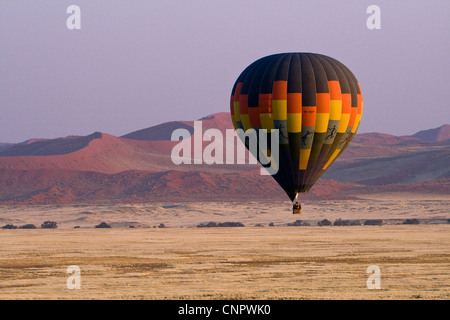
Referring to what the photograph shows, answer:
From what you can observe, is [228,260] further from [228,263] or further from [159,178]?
[159,178]

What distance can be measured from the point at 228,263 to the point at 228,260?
1.25 meters

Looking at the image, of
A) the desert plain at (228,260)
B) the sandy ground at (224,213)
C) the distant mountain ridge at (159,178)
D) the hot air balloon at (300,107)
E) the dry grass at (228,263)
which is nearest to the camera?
the dry grass at (228,263)

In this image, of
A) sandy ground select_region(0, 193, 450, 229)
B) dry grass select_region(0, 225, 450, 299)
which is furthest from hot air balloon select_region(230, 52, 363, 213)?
sandy ground select_region(0, 193, 450, 229)

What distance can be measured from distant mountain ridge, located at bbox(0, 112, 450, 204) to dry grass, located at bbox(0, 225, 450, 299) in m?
46.4

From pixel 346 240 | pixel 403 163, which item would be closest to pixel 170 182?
pixel 403 163

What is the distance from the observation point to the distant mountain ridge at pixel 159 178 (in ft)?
335

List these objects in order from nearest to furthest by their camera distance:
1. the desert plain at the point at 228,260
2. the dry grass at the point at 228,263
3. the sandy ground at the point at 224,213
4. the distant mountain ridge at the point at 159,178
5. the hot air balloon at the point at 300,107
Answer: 1. the dry grass at the point at 228,263
2. the desert plain at the point at 228,260
3. the hot air balloon at the point at 300,107
4. the sandy ground at the point at 224,213
5. the distant mountain ridge at the point at 159,178

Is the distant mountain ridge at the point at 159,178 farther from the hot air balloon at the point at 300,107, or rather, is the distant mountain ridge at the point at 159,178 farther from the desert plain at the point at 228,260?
the hot air balloon at the point at 300,107

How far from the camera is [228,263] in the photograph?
3444 centimetres

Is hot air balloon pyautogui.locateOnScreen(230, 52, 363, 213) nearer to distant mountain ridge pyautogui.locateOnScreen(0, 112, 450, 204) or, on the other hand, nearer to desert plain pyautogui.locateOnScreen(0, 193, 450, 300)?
desert plain pyautogui.locateOnScreen(0, 193, 450, 300)

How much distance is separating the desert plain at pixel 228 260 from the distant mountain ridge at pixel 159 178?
30239 mm

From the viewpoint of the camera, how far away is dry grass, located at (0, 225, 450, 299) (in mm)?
25156

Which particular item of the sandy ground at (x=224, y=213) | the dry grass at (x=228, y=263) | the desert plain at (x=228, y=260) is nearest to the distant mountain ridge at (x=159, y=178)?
the sandy ground at (x=224, y=213)

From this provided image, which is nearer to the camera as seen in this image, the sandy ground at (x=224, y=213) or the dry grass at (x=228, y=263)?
the dry grass at (x=228, y=263)
